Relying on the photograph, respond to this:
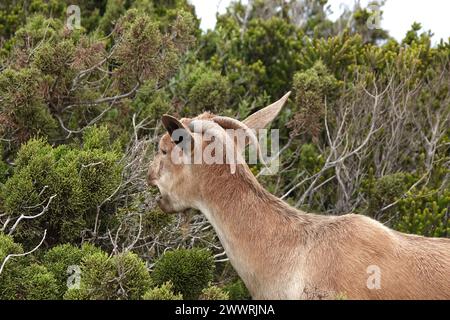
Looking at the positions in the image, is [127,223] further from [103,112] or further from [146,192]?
[103,112]

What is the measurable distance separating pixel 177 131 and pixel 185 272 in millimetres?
1668

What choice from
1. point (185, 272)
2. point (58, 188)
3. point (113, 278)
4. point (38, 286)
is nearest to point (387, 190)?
point (185, 272)

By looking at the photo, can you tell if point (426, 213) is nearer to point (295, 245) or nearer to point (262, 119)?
point (262, 119)

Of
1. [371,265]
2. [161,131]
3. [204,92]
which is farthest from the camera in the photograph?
[204,92]

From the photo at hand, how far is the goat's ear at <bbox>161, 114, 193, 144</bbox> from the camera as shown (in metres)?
6.26

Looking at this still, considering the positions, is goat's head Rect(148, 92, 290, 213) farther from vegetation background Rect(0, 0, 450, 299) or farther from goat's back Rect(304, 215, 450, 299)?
goat's back Rect(304, 215, 450, 299)

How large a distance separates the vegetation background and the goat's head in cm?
61

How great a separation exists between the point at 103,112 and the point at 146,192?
153 cm

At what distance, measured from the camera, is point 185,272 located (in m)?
7.54

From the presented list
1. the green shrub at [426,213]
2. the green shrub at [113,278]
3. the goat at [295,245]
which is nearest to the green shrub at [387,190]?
the green shrub at [426,213]

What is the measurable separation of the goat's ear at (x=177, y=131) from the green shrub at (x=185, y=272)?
1523 mm

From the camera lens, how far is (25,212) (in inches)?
313

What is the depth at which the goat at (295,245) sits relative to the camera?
19.5 feet
